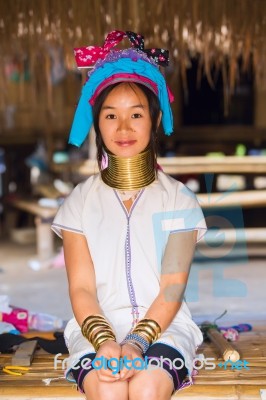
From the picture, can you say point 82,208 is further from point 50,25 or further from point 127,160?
point 50,25

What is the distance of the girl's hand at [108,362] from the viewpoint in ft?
7.02

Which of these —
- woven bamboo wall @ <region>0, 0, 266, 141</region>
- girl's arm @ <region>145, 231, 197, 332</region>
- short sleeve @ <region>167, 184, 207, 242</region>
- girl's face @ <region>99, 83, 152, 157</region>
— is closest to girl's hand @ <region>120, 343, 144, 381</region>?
girl's arm @ <region>145, 231, 197, 332</region>

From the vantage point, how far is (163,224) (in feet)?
8.38

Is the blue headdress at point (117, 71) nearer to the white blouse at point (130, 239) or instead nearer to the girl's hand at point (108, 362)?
the white blouse at point (130, 239)

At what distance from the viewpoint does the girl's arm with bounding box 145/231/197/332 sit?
7.91 ft

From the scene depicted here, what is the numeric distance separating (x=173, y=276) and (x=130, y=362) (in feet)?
1.40

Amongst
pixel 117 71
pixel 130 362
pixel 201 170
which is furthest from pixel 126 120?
pixel 201 170

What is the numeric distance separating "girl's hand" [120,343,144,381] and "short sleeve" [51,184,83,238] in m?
0.55

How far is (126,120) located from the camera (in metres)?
2.54

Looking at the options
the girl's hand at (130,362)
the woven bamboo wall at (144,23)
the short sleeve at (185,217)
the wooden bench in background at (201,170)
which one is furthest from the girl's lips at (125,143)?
the wooden bench in background at (201,170)

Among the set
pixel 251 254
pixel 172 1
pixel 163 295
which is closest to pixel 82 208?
pixel 163 295

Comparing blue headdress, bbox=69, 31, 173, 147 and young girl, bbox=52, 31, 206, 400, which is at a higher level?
blue headdress, bbox=69, 31, 173, 147

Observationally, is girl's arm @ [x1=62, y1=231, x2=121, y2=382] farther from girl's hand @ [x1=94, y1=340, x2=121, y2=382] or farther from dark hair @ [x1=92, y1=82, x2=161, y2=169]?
dark hair @ [x1=92, y1=82, x2=161, y2=169]

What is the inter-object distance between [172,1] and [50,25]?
767mm
